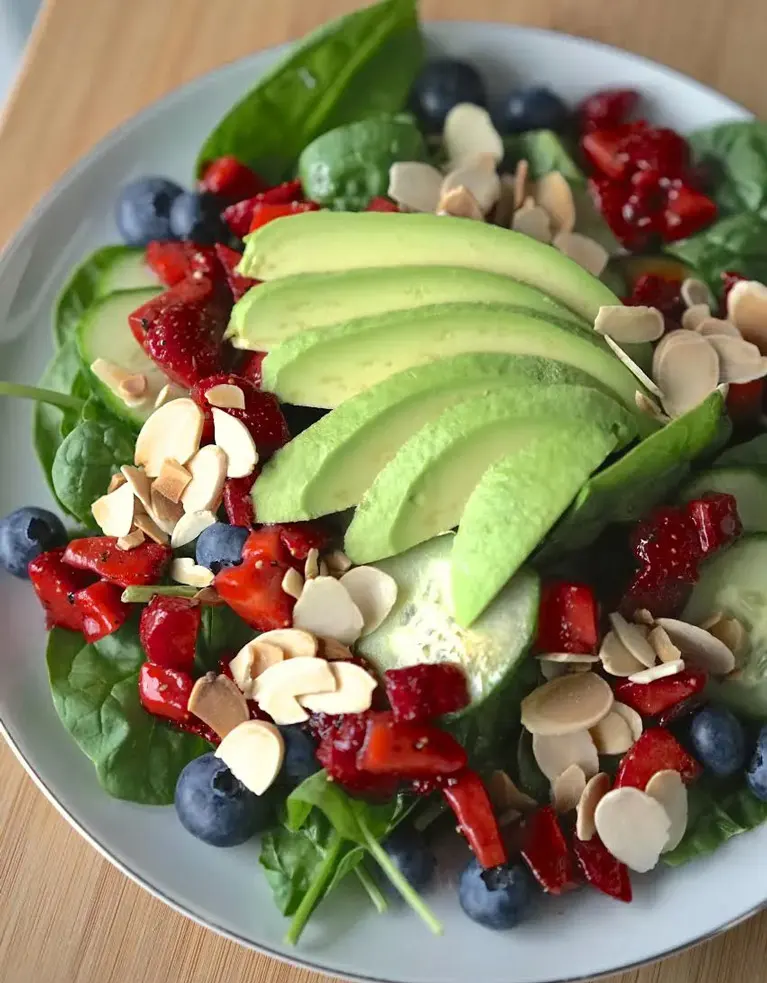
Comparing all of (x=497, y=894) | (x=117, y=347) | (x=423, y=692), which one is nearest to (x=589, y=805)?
(x=497, y=894)

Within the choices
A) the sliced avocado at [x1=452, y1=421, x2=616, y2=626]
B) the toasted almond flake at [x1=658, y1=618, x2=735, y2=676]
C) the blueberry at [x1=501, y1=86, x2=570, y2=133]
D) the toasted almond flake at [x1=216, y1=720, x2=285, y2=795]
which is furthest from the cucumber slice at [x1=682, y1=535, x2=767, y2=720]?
the blueberry at [x1=501, y1=86, x2=570, y2=133]

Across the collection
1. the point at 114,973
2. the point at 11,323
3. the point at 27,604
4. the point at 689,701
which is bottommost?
the point at 114,973

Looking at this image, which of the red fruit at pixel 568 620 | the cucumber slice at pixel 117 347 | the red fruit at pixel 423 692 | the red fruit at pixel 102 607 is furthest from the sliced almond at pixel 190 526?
the red fruit at pixel 568 620

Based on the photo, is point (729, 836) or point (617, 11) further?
point (617, 11)

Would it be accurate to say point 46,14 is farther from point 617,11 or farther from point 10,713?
point 10,713

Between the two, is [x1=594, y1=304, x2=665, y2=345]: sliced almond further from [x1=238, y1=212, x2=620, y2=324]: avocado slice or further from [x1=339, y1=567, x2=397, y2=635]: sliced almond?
[x1=339, y1=567, x2=397, y2=635]: sliced almond

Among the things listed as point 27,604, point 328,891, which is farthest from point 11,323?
point 328,891
